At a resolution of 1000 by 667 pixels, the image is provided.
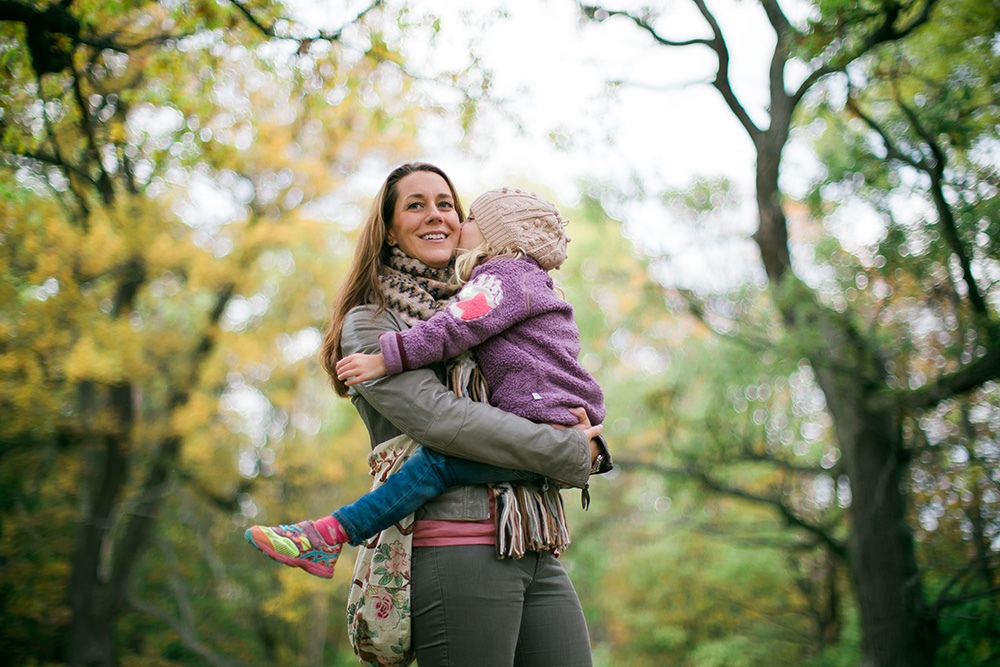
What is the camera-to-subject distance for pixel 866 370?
15.6ft

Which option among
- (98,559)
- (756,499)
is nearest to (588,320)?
(756,499)

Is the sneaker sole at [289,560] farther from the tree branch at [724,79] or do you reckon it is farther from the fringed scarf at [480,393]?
the tree branch at [724,79]

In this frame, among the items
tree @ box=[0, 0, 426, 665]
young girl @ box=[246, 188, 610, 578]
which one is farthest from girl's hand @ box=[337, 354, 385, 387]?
tree @ box=[0, 0, 426, 665]

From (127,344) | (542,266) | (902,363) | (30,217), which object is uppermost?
(30,217)

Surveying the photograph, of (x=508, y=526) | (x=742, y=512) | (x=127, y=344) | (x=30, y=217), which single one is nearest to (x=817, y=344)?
(x=508, y=526)

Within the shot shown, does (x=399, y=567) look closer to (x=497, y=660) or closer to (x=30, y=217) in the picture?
(x=497, y=660)

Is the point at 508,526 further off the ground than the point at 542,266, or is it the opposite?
the point at 542,266

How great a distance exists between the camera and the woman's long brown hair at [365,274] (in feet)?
5.81

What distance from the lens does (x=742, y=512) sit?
11.9m

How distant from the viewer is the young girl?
1.48 m

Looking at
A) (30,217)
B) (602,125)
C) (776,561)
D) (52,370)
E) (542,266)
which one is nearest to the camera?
(542,266)

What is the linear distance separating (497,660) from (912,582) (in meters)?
4.42

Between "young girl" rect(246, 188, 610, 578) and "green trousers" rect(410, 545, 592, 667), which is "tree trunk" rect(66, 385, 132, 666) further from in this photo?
"green trousers" rect(410, 545, 592, 667)

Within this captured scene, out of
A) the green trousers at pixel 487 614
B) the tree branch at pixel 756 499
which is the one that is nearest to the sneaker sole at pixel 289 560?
the green trousers at pixel 487 614
